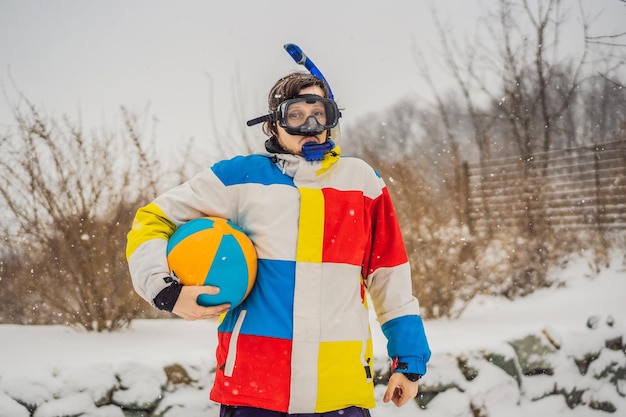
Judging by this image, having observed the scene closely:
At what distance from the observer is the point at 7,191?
13.9 ft

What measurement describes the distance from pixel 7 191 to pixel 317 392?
4.07 m

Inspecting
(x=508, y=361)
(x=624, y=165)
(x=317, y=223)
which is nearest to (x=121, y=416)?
(x=317, y=223)

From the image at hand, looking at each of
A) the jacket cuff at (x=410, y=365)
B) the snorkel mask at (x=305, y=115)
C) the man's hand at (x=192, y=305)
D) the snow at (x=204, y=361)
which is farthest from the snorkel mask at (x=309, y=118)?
the snow at (x=204, y=361)

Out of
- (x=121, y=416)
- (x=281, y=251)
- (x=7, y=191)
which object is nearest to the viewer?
(x=281, y=251)

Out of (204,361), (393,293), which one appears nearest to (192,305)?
(393,293)

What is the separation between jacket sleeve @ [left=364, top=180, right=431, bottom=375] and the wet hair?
503mm

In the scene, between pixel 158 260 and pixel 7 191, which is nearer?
pixel 158 260

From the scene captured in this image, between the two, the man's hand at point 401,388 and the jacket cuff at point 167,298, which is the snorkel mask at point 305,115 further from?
the man's hand at point 401,388

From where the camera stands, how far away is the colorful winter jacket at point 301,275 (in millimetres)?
1440

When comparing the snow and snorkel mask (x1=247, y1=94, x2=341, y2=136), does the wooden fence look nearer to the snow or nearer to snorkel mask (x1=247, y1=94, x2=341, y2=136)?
the snow

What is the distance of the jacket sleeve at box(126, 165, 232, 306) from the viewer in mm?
1467

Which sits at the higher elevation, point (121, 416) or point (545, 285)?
point (545, 285)

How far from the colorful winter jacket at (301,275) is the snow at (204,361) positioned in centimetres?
192

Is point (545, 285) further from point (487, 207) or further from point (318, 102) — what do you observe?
point (318, 102)
